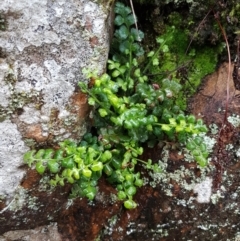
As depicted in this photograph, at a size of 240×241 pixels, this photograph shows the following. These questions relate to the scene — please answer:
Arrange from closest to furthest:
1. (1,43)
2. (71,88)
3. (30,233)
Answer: (1,43)
(71,88)
(30,233)

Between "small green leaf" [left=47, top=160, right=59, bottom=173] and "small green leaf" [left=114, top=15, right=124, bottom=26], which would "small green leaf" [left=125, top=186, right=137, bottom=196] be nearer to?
"small green leaf" [left=47, top=160, right=59, bottom=173]

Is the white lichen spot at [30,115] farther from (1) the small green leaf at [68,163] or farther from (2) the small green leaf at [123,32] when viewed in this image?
(2) the small green leaf at [123,32]

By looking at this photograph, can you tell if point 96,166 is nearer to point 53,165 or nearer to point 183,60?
point 53,165

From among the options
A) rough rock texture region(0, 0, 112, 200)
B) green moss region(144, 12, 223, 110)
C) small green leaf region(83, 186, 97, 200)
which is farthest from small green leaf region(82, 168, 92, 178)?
green moss region(144, 12, 223, 110)

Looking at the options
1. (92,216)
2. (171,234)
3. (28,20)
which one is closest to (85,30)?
(28,20)

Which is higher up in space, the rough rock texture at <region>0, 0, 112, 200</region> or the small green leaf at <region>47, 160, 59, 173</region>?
the rough rock texture at <region>0, 0, 112, 200</region>

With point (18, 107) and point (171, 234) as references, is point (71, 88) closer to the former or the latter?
point (18, 107)
